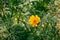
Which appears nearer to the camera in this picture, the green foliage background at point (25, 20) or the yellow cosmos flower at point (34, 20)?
the yellow cosmos flower at point (34, 20)

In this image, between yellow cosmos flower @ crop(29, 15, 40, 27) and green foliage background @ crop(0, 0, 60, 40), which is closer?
yellow cosmos flower @ crop(29, 15, 40, 27)

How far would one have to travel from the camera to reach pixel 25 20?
9.92 feet

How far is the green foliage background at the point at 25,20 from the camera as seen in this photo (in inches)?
119

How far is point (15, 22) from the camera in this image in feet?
9.98

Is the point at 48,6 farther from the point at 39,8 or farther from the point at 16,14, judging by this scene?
the point at 16,14

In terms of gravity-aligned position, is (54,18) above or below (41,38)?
above

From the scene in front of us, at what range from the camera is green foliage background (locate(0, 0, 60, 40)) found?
3.04 m

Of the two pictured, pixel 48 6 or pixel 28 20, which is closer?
pixel 28 20

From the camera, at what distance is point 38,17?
9.57ft

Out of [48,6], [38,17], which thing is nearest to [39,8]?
[48,6]

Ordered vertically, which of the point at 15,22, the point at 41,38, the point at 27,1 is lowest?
the point at 41,38

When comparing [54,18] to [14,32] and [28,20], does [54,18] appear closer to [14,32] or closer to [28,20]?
[28,20]

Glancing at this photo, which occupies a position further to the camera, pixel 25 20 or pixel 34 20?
pixel 25 20

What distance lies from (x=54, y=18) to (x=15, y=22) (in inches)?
18.6
